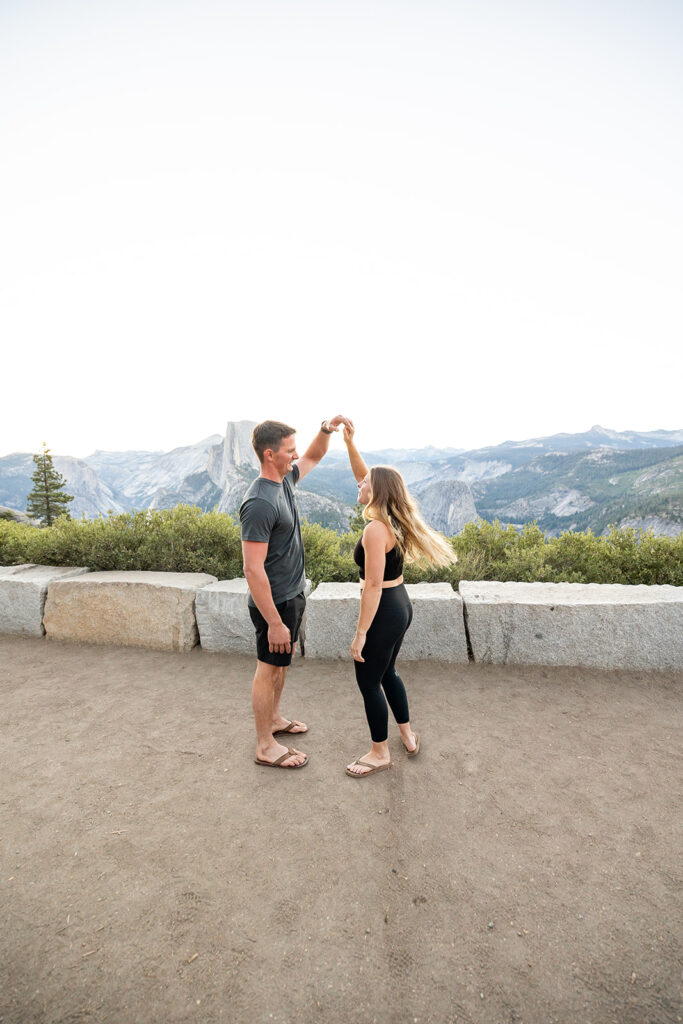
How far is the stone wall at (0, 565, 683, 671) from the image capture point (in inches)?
175

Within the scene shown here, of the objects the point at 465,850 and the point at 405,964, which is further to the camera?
the point at 465,850

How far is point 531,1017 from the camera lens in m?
1.94

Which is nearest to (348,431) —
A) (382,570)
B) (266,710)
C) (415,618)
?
(382,570)

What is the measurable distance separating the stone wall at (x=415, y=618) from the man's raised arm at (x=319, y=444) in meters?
1.56

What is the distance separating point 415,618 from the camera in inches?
187

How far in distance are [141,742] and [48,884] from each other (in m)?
1.23

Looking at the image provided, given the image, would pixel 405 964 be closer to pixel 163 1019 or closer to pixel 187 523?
pixel 163 1019

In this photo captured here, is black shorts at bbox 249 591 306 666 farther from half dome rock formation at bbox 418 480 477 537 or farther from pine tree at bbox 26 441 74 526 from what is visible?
half dome rock formation at bbox 418 480 477 537

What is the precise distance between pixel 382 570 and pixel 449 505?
153 m

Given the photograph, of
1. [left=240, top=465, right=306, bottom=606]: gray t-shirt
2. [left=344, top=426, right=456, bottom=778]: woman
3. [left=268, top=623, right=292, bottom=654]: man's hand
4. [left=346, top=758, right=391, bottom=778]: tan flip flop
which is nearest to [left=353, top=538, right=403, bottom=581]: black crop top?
[left=344, top=426, right=456, bottom=778]: woman

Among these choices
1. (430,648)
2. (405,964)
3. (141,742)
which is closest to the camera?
(405,964)

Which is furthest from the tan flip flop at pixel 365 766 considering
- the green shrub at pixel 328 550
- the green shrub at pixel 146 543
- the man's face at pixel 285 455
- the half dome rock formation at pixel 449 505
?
the half dome rock formation at pixel 449 505

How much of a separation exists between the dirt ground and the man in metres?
0.37

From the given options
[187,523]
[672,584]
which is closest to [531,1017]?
[672,584]
